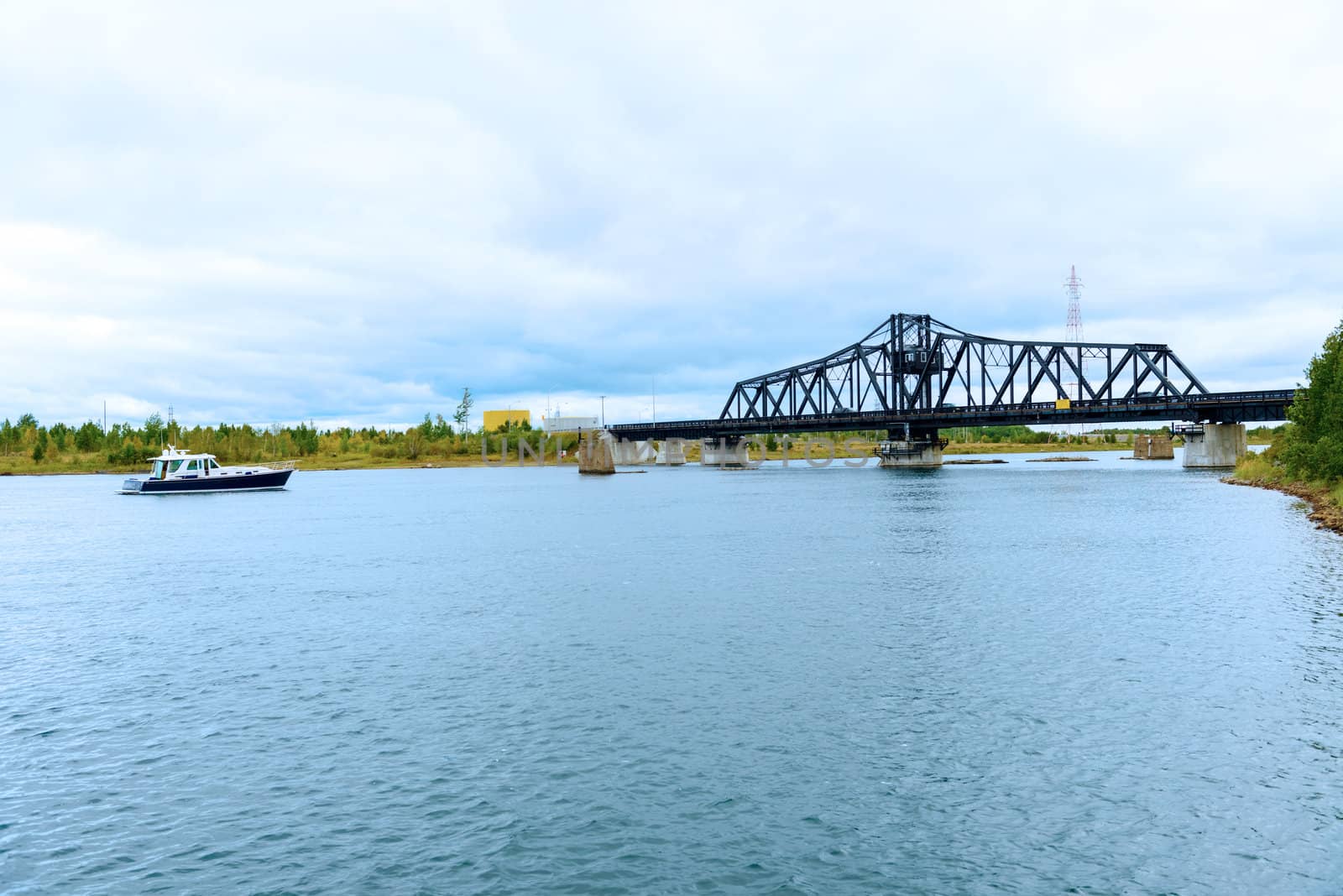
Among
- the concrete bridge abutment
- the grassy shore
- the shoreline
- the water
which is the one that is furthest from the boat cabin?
the concrete bridge abutment

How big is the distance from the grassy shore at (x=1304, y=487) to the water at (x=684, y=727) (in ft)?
58.5

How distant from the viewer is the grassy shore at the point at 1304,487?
65.8 meters

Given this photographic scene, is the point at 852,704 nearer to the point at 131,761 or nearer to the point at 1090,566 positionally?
the point at 131,761

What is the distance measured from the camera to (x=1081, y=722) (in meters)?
21.8

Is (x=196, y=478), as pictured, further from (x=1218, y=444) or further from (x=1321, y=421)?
(x=1218, y=444)

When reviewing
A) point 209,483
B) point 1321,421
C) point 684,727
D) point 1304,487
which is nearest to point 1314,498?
point 1321,421

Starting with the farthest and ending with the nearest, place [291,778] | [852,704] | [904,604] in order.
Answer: [904,604] < [852,704] < [291,778]

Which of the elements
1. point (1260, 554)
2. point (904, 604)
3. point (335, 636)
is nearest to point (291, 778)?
point (335, 636)

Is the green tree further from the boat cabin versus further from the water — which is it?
the boat cabin

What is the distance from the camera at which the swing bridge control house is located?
5428 inches

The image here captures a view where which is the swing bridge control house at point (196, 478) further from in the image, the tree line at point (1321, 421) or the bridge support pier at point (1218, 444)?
the bridge support pier at point (1218, 444)

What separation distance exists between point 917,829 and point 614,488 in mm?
137089

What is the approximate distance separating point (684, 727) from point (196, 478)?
13853 cm

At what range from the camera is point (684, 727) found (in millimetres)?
21953
